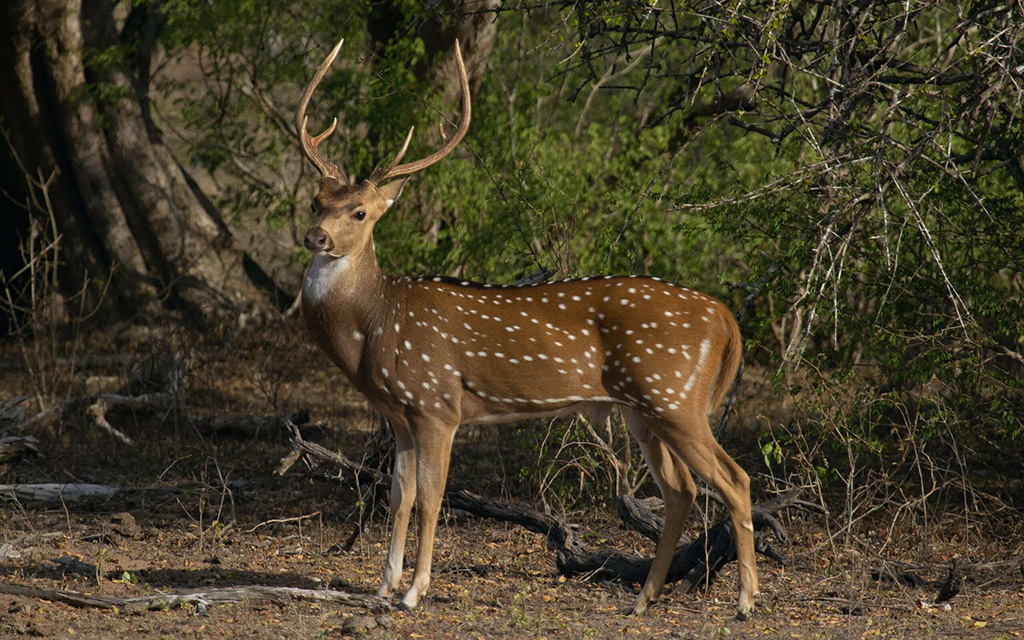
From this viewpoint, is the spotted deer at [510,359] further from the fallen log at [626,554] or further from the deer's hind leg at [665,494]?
the fallen log at [626,554]

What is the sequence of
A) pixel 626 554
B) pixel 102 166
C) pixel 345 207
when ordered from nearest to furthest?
pixel 345 207 → pixel 626 554 → pixel 102 166

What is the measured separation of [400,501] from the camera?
6523 millimetres

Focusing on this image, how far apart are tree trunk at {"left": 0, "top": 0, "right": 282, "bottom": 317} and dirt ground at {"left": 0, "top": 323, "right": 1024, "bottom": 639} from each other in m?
2.84

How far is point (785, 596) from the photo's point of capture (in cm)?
662

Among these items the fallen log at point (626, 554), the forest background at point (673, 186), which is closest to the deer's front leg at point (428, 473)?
the fallen log at point (626, 554)

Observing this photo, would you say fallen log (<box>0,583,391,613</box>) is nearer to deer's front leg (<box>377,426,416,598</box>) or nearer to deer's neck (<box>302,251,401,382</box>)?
deer's front leg (<box>377,426,416,598</box>)

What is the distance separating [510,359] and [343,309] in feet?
2.97

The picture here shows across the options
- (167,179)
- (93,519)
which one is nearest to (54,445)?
(93,519)

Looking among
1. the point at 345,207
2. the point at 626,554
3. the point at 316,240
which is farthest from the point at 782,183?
the point at 316,240

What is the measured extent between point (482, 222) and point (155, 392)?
10.7 feet

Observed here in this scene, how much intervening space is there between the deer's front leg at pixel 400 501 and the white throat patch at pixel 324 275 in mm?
827

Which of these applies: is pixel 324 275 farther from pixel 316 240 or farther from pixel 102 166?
pixel 102 166

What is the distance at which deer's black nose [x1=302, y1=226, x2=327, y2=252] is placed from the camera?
6105 millimetres

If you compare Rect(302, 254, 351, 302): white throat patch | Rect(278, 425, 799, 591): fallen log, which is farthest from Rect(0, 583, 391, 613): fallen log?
Rect(302, 254, 351, 302): white throat patch
